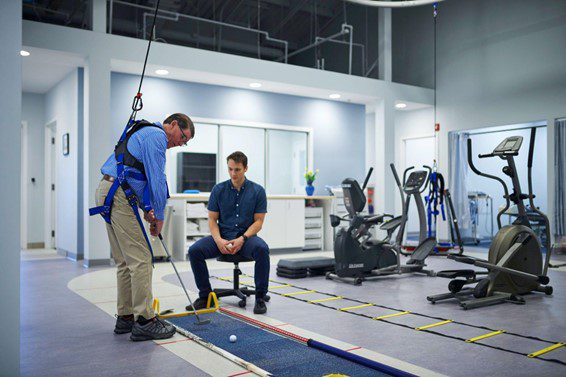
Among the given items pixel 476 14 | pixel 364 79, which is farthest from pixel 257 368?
pixel 476 14

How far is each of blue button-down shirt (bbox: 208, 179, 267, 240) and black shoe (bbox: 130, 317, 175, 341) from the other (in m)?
1.19

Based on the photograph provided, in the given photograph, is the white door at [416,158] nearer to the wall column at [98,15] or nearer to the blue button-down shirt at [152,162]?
the wall column at [98,15]

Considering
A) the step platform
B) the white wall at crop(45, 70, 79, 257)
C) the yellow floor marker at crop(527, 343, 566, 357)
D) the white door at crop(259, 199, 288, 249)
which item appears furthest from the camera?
the white door at crop(259, 199, 288, 249)

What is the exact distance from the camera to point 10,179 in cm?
234

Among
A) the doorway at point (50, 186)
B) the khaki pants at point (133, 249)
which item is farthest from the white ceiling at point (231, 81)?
the khaki pants at point (133, 249)

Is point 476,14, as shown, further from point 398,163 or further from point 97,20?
point 97,20

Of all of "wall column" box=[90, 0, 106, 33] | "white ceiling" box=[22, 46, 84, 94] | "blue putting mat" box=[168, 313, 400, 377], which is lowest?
"blue putting mat" box=[168, 313, 400, 377]

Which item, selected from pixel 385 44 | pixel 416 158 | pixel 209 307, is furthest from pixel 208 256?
pixel 416 158

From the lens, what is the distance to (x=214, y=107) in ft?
28.2

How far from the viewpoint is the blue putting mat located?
262 cm

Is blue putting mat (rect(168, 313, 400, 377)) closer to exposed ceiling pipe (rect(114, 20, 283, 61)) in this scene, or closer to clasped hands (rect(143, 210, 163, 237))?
clasped hands (rect(143, 210, 163, 237))

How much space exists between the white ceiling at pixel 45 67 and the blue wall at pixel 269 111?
74 cm

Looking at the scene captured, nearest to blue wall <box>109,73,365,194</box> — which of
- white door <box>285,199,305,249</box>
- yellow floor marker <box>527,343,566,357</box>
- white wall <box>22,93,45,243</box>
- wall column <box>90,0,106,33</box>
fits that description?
wall column <box>90,0,106,33</box>

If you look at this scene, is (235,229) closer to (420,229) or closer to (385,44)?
(420,229)
